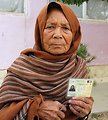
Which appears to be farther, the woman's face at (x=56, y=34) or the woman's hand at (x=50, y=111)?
the woman's face at (x=56, y=34)

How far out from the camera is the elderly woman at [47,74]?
174 centimetres

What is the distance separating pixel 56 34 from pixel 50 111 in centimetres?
41

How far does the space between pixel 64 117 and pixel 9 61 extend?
5.69 metres

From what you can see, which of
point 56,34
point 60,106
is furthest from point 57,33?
point 60,106

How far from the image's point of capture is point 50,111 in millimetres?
1683

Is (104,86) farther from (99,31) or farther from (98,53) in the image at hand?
(99,31)

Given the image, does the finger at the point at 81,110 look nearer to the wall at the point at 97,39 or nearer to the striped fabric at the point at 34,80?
the striped fabric at the point at 34,80

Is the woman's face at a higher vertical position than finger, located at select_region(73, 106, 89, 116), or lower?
higher

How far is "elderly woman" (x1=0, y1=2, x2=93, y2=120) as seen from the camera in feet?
5.71

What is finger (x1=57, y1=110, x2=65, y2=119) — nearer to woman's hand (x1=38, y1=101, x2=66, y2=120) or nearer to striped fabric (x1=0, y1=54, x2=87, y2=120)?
woman's hand (x1=38, y1=101, x2=66, y2=120)

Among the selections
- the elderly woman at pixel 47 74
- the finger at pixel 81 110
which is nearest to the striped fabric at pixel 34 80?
the elderly woman at pixel 47 74

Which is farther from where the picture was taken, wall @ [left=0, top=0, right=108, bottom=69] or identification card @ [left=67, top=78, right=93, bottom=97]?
wall @ [left=0, top=0, right=108, bottom=69]

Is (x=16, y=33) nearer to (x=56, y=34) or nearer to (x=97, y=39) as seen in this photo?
(x=97, y=39)

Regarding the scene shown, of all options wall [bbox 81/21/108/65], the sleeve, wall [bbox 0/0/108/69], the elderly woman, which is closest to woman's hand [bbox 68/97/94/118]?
the elderly woman
